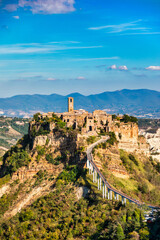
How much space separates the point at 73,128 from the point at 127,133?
10995 mm

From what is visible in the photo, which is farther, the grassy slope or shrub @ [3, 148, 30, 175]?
shrub @ [3, 148, 30, 175]

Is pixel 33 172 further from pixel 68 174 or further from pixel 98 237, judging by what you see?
pixel 98 237

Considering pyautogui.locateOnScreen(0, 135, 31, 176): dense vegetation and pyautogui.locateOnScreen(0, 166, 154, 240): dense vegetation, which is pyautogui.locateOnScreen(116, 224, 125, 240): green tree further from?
pyautogui.locateOnScreen(0, 135, 31, 176): dense vegetation

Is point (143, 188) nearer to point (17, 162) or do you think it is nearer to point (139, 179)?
point (139, 179)

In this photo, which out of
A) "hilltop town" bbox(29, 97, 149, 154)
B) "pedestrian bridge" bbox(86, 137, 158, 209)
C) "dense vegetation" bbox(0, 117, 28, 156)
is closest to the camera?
"pedestrian bridge" bbox(86, 137, 158, 209)

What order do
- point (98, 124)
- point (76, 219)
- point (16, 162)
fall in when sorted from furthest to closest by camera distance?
point (98, 124) < point (16, 162) < point (76, 219)

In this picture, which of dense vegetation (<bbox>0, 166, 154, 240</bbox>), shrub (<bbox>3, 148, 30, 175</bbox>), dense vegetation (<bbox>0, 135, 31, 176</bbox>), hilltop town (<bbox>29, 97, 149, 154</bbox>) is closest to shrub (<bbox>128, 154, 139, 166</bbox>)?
hilltop town (<bbox>29, 97, 149, 154</bbox>)

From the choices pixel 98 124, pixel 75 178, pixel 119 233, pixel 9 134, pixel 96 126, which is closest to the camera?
pixel 119 233

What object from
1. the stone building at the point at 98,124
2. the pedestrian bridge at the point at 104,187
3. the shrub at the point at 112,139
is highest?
the stone building at the point at 98,124

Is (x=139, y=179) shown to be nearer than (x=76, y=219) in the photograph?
No

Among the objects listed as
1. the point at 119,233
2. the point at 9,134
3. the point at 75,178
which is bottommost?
the point at 119,233

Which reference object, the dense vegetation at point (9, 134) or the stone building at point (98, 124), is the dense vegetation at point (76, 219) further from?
the dense vegetation at point (9, 134)

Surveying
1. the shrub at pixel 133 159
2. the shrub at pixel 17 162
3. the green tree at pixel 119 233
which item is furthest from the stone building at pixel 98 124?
the green tree at pixel 119 233

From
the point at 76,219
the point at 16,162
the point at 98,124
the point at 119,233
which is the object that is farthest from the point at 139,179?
the point at 119,233
